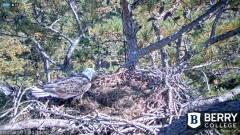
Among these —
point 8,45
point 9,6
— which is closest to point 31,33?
point 9,6

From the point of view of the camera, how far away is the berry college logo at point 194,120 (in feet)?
5.04

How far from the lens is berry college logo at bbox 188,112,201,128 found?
1536 mm

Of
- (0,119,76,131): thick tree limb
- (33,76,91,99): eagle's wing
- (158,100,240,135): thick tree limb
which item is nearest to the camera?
(158,100,240,135): thick tree limb

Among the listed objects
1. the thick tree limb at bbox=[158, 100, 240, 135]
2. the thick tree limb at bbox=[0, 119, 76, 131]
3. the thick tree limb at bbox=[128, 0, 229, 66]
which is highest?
the thick tree limb at bbox=[128, 0, 229, 66]

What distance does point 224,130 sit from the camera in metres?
1.73

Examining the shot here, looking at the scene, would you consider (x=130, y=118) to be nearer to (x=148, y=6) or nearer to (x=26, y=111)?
(x=26, y=111)

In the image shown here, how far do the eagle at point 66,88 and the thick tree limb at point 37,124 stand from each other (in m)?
0.44

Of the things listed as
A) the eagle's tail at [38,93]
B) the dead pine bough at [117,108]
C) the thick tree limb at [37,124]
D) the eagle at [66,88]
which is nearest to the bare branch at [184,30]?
the dead pine bough at [117,108]

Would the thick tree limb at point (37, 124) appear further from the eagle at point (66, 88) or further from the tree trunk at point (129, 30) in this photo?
the tree trunk at point (129, 30)

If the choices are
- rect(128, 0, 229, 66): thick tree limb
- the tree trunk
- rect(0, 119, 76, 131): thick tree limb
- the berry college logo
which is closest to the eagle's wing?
rect(0, 119, 76, 131): thick tree limb

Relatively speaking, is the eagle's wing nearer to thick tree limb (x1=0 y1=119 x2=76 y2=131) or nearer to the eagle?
the eagle

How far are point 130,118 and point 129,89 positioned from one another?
0.45 m

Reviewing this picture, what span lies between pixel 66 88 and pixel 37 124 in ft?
2.22

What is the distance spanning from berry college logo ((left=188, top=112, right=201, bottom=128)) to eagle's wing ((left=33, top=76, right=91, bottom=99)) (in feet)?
4.34
